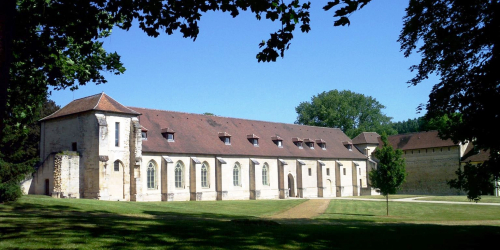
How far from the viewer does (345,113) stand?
8006 cm

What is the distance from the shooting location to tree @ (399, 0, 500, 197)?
44.7 feet

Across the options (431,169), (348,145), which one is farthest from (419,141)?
(348,145)

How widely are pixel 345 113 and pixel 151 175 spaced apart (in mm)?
49997

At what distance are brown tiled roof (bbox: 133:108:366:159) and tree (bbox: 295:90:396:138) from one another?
20.6 meters

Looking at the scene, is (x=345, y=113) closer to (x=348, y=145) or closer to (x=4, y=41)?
(x=348, y=145)

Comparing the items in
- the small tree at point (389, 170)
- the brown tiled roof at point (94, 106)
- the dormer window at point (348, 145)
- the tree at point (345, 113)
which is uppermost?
the tree at point (345, 113)

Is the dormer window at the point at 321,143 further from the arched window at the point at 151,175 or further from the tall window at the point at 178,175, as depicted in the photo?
the arched window at the point at 151,175

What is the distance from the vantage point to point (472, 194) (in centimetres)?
1708

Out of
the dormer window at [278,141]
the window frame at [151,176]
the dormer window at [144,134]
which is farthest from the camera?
the dormer window at [278,141]

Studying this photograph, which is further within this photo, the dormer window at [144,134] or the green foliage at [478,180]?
the dormer window at [144,134]

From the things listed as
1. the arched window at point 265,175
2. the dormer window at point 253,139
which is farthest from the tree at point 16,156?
the arched window at point 265,175

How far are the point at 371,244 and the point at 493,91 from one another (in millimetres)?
6136

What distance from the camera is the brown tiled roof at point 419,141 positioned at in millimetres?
56094

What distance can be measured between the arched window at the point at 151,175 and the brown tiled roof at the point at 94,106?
187 inches
